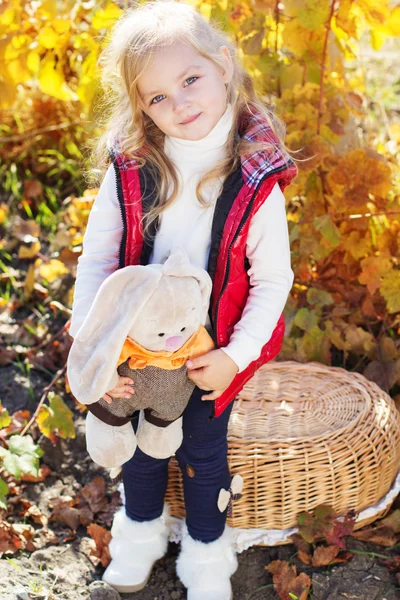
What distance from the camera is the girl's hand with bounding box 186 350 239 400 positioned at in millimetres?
1743

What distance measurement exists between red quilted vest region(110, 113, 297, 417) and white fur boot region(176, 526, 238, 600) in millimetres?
419

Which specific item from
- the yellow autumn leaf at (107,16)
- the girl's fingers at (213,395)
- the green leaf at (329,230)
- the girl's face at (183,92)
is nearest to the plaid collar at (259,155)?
the girl's face at (183,92)

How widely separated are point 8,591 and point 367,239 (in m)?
1.59

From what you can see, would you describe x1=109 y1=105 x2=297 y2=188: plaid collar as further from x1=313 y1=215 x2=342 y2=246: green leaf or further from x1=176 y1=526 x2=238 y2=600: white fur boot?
x1=176 y1=526 x2=238 y2=600: white fur boot

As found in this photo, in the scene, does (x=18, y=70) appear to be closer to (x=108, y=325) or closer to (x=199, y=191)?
(x=199, y=191)

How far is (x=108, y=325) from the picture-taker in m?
1.62

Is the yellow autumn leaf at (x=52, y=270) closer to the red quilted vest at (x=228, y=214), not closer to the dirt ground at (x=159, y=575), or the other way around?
the dirt ground at (x=159, y=575)

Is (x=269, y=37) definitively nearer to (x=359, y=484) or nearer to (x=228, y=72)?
(x=228, y=72)

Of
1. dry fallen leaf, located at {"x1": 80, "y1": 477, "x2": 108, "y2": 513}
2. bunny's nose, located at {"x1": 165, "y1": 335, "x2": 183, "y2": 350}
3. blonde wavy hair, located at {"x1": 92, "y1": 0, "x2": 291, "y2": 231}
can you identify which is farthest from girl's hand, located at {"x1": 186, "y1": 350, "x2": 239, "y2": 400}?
dry fallen leaf, located at {"x1": 80, "y1": 477, "x2": 108, "y2": 513}

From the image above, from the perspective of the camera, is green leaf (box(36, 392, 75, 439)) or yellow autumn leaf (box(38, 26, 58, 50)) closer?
green leaf (box(36, 392, 75, 439))

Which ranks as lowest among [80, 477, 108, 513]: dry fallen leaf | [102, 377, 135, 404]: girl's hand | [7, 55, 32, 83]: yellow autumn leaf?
[80, 477, 108, 513]: dry fallen leaf

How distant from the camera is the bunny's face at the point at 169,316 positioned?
5.28ft

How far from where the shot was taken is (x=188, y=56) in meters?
1.66

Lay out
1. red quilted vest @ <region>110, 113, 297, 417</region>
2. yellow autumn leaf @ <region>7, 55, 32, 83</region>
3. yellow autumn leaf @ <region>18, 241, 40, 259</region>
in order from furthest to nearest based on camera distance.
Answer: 1. yellow autumn leaf @ <region>18, 241, 40, 259</region>
2. yellow autumn leaf @ <region>7, 55, 32, 83</region>
3. red quilted vest @ <region>110, 113, 297, 417</region>
